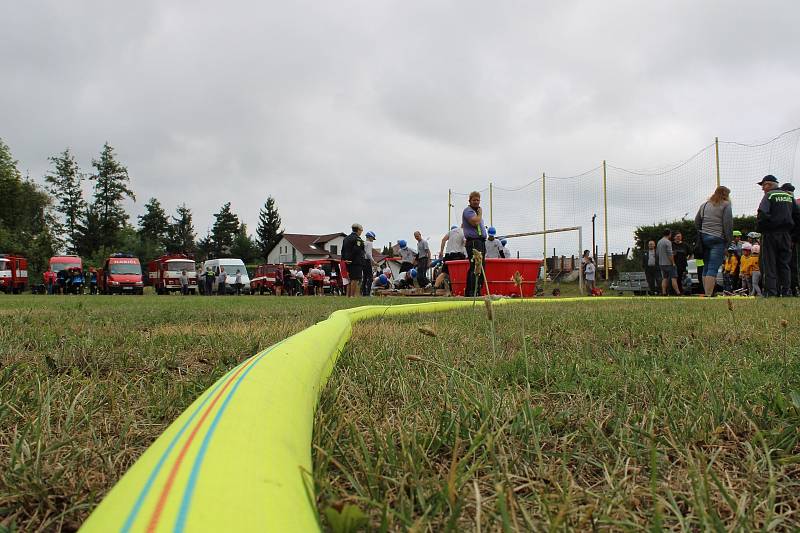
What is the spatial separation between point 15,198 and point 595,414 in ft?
214

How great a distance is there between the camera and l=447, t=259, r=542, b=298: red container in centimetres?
1116

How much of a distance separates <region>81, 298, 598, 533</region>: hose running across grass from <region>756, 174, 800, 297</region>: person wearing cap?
9.36 m

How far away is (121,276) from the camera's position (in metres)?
29.8

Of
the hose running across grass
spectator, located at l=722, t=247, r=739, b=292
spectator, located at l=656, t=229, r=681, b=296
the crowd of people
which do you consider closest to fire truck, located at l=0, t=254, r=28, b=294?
spectator, located at l=656, t=229, r=681, b=296

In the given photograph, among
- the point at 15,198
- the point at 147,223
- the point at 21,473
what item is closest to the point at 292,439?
the point at 21,473

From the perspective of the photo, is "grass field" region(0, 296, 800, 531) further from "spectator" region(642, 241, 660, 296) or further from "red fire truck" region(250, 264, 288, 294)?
"red fire truck" region(250, 264, 288, 294)

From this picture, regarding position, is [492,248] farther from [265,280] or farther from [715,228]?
[265,280]

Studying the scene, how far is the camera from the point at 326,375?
186 centimetres

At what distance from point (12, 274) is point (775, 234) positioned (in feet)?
120

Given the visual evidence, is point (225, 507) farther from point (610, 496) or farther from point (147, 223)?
point (147, 223)

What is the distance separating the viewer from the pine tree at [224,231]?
90.9 metres

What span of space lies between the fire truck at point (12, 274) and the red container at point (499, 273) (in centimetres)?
3062

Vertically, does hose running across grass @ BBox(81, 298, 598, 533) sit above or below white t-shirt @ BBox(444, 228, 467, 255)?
below

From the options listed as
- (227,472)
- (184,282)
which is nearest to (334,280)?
(184,282)
